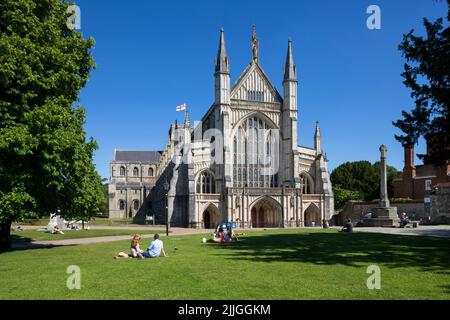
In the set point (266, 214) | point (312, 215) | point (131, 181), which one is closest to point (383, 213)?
point (312, 215)

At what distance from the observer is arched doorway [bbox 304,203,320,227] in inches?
2446

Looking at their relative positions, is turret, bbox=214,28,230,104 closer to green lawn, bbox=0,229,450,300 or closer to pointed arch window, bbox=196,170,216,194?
pointed arch window, bbox=196,170,216,194

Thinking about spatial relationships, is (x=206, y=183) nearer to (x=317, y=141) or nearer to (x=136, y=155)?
(x=317, y=141)

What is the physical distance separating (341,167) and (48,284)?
283 ft

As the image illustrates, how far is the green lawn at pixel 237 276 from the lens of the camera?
32.2 ft

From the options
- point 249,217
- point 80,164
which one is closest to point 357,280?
point 80,164

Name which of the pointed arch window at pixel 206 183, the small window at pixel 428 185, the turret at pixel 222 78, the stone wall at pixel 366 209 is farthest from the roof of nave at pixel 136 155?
the small window at pixel 428 185

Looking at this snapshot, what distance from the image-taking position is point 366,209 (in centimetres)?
5997

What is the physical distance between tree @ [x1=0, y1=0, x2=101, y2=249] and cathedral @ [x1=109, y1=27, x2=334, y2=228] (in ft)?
112

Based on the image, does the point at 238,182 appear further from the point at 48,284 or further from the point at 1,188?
the point at 48,284

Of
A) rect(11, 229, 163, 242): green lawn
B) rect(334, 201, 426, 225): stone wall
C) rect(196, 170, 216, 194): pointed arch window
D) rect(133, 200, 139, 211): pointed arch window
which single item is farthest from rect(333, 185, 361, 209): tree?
rect(11, 229, 163, 242): green lawn

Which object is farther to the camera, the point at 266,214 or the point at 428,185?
the point at 428,185

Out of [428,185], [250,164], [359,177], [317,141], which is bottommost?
[428,185]

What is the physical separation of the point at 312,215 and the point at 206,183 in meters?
16.7
